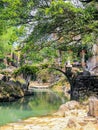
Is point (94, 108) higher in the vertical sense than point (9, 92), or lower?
higher

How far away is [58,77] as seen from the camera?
77.9 metres

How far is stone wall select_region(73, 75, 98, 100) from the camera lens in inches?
1371

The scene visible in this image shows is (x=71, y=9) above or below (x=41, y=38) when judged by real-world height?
above

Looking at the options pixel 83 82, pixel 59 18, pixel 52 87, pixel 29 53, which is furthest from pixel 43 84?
pixel 59 18

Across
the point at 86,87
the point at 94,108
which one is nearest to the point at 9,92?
the point at 86,87

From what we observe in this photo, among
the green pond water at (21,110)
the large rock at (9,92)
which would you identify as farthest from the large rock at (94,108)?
the large rock at (9,92)

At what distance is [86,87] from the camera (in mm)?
35875

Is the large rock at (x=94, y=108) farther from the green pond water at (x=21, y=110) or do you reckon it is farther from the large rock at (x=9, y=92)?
the large rock at (x=9, y=92)

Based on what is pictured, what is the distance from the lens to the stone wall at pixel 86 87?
1371 inches

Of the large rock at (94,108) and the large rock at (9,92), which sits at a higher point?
the large rock at (94,108)

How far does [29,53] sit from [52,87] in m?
54.6

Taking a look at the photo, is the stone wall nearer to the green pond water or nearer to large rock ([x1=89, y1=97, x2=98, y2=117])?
the green pond water

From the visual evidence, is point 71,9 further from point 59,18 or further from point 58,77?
point 58,77

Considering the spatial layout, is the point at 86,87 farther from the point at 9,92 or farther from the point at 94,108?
the point at 94,108
